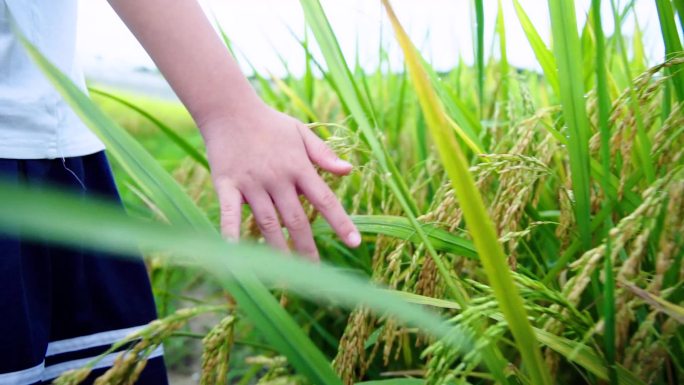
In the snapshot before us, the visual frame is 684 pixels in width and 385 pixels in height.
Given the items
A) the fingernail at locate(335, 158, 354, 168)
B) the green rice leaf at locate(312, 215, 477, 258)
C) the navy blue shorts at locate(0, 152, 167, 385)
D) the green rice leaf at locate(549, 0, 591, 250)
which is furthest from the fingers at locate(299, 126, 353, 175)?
the navy blue shorts at locate(0, 152, 167, 385)

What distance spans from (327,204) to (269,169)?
89 millimetres

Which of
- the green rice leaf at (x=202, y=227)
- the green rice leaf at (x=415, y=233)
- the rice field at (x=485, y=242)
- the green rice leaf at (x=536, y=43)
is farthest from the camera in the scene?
the green rice leaf at (x=536, y=43)

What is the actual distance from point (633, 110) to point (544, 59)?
367 millimetres

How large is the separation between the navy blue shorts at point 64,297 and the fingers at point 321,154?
0.41 meters

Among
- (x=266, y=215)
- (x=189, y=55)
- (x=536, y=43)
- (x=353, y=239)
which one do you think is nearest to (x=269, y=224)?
(x=266, y=215)

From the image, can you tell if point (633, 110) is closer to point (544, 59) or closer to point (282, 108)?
point (544, 59)

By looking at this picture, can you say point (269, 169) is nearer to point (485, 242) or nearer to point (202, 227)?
point (202, 227)

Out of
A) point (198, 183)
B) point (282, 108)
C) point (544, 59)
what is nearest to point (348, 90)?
point (544, 59)

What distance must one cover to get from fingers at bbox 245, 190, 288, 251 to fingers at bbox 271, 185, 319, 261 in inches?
0.5

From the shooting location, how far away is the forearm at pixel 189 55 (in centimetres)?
87

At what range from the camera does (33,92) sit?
999 millimetres

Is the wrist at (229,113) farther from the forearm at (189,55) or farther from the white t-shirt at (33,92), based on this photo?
the white t-shirt at (33,92)

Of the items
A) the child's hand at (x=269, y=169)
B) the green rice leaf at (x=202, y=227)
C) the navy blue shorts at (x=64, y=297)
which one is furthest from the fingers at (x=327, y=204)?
the navy blue shorts at (x=64, y=297)

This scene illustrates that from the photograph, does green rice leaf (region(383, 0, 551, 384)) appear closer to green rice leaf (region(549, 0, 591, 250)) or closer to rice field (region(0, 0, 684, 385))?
rice field (region(0, 0, 684, 385))
